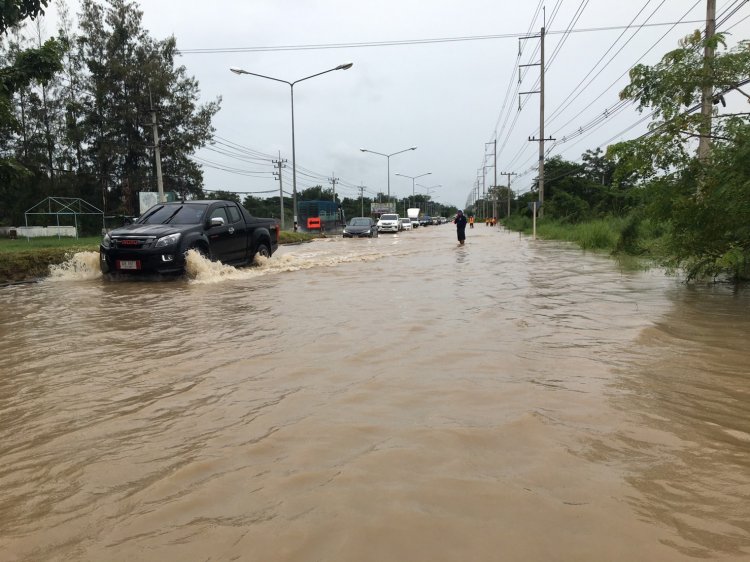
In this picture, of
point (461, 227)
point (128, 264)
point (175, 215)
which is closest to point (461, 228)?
point (461, 227)

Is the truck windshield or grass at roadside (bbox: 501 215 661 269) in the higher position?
the truck windshield

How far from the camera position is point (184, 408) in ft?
12.6

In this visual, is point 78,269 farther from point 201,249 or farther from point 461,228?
point 461,228

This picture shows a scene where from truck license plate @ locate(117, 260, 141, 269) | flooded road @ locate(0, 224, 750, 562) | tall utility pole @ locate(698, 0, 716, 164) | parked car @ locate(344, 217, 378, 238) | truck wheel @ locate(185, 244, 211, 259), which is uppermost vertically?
tall utility pole @ locate(698, 0, 716, 164)

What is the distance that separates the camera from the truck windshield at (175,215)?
11539 mm

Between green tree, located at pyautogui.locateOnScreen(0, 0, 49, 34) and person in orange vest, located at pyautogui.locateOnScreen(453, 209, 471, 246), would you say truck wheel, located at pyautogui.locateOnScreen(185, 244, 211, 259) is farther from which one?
person in orange vest, located at pyautogui.locateOnScreen(453, 209, 471, 246)

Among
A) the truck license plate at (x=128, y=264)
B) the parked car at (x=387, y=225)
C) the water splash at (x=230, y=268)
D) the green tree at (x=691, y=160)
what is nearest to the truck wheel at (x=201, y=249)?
the water splash at (x=230, y=268)

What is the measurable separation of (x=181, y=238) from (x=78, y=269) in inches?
142

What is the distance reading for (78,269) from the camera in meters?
12.6

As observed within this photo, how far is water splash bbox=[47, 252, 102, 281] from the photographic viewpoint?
479 inches

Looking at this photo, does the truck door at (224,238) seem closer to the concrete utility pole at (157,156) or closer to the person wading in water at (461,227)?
the person wading in water at (461,227)

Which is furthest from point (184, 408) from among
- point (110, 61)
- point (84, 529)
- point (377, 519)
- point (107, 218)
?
point (110, 61)

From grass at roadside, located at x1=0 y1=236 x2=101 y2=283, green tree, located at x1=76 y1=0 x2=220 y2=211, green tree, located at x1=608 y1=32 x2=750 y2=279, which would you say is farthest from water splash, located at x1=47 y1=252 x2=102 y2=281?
green tree, located at x1=76 y1=0 x2=220 y2=211

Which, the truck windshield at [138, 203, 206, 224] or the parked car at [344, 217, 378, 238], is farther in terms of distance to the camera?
the parked car at [344, 217, 378, 238]
